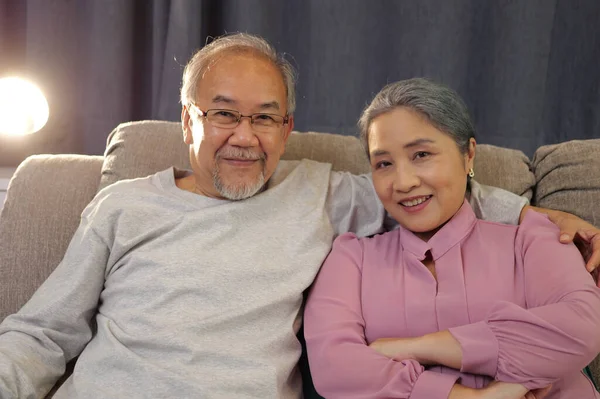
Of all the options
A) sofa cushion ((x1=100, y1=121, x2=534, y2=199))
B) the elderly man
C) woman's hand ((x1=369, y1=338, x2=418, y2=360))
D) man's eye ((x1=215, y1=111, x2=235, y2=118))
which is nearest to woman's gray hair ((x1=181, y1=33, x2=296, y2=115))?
the elderly man

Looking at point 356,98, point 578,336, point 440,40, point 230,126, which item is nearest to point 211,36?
point 356,98

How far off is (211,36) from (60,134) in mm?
728

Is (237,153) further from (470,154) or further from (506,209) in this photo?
(506,209)

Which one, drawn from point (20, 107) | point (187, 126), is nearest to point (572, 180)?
point (187, 126)

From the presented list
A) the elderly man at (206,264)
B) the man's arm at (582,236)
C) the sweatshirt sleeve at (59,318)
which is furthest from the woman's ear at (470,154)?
the sweatshirt sleeve at (59,318)

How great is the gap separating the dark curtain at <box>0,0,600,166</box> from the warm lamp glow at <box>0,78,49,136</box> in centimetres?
17

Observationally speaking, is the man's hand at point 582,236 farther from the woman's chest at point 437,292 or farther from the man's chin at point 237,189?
the man's chin at point 237,189

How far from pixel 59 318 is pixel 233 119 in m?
0.63

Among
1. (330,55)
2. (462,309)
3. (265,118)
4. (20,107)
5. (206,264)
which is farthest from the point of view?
(330,55)

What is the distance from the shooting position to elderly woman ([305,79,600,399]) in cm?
130

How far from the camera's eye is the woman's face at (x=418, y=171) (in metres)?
1.47

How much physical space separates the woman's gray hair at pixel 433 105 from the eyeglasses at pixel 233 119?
0.87 feet

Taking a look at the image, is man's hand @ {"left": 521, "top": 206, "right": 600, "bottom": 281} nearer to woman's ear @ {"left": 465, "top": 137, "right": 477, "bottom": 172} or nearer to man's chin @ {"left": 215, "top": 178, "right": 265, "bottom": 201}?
woman's ear @ {"left": 465, "top": 137, "right": 477, "bottom": 172}

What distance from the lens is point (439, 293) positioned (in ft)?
4.72
